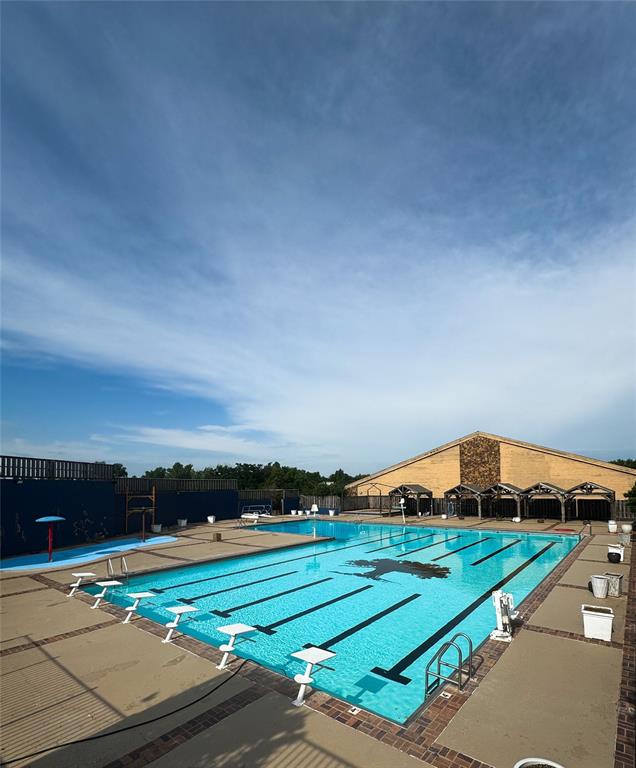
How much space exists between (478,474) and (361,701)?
1174 inches

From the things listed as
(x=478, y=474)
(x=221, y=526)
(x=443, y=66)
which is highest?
(x=443, y=66)

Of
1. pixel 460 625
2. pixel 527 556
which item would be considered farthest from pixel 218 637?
pixel 527 556

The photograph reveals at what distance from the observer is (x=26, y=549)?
18.1 metres

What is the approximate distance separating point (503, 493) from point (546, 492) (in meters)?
2.93

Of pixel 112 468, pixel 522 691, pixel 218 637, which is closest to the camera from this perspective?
pixel 522 691

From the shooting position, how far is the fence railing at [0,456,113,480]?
58.7 feet

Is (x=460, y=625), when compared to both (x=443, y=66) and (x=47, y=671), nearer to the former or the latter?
(x=47, y=671)

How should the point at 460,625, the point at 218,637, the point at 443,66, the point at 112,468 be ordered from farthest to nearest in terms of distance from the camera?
the point at 112,468 → the point at 443,66 → the point at 460,625 → the point at 218,637

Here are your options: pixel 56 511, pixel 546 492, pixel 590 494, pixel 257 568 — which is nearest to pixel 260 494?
pixel 56 511

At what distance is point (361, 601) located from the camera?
492 inches

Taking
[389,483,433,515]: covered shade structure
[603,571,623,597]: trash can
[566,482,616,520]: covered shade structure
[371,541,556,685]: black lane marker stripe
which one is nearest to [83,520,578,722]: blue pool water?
[371,541,556,685]: black lane marker stripe

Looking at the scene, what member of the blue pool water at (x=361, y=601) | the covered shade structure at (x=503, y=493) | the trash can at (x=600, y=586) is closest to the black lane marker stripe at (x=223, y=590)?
the blue pool water at (x=361, y=601)

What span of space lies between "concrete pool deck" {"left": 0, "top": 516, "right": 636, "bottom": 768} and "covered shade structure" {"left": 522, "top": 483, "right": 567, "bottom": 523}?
67.4 feet

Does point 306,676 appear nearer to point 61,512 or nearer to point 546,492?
point 61,512
